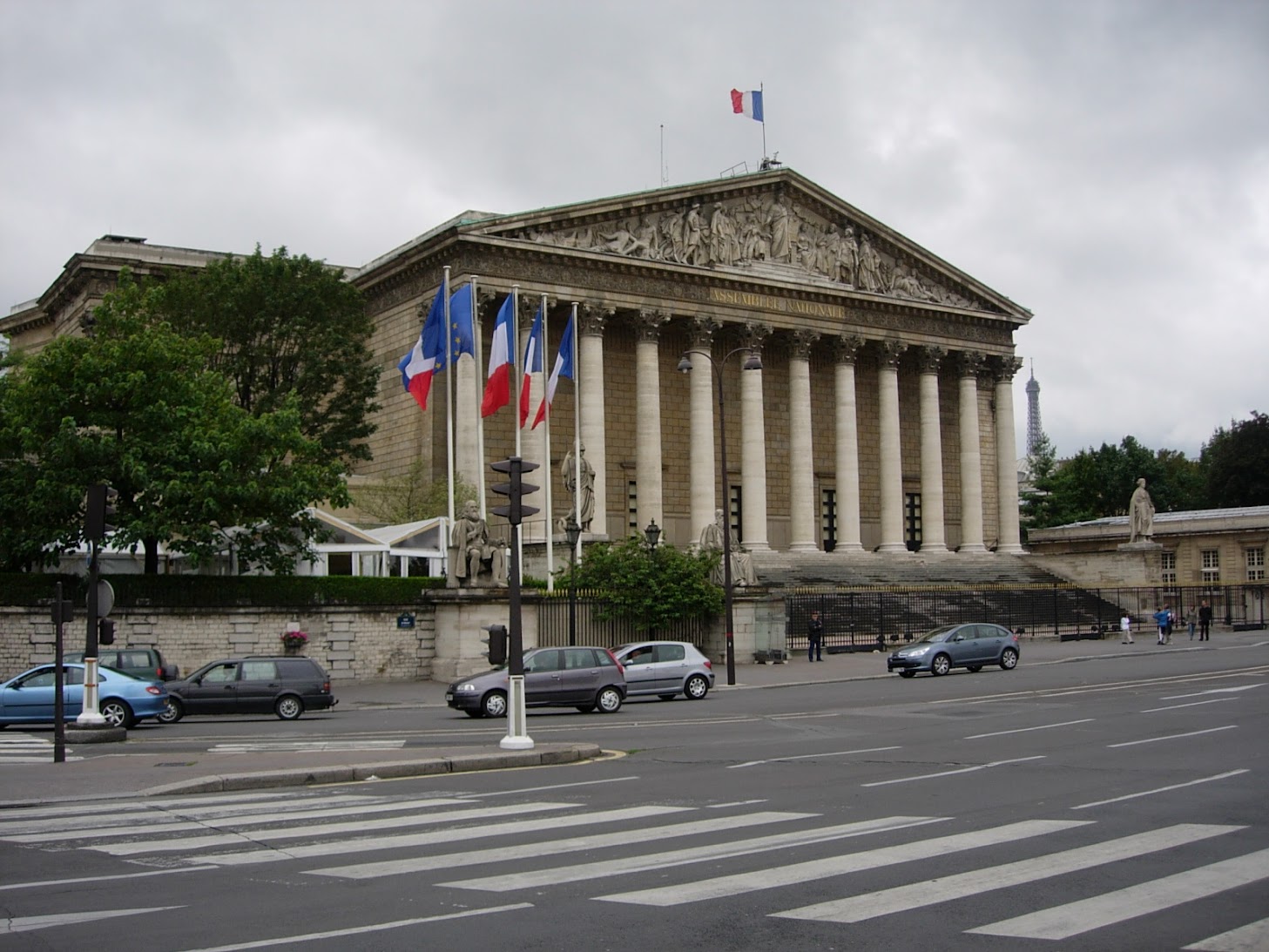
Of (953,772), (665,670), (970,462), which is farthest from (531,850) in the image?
(970,462)

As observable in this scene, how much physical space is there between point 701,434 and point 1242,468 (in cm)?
5532

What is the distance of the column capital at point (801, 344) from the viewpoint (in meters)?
62.9

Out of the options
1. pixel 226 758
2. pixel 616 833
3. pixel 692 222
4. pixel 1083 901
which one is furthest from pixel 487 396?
pixel 1083 901

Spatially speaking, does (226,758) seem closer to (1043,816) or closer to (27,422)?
(1043,816)

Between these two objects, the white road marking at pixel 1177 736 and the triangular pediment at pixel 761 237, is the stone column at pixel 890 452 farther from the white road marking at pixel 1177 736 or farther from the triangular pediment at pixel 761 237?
the white road marking at pixel 1177 736

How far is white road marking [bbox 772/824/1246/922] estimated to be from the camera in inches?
351

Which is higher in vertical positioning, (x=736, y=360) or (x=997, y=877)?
(x=736, y=360)

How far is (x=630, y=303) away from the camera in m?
58.3

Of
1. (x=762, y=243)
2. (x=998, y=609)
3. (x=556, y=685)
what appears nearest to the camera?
(x=556, y=685)

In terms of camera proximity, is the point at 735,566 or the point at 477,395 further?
the point at 477,395

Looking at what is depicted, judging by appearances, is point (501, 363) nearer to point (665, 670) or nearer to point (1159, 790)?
A: point (665, 670)

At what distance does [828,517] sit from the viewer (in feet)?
221

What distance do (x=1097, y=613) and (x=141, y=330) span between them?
40907mm

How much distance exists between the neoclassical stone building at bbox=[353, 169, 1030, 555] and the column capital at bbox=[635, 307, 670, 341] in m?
0.09
